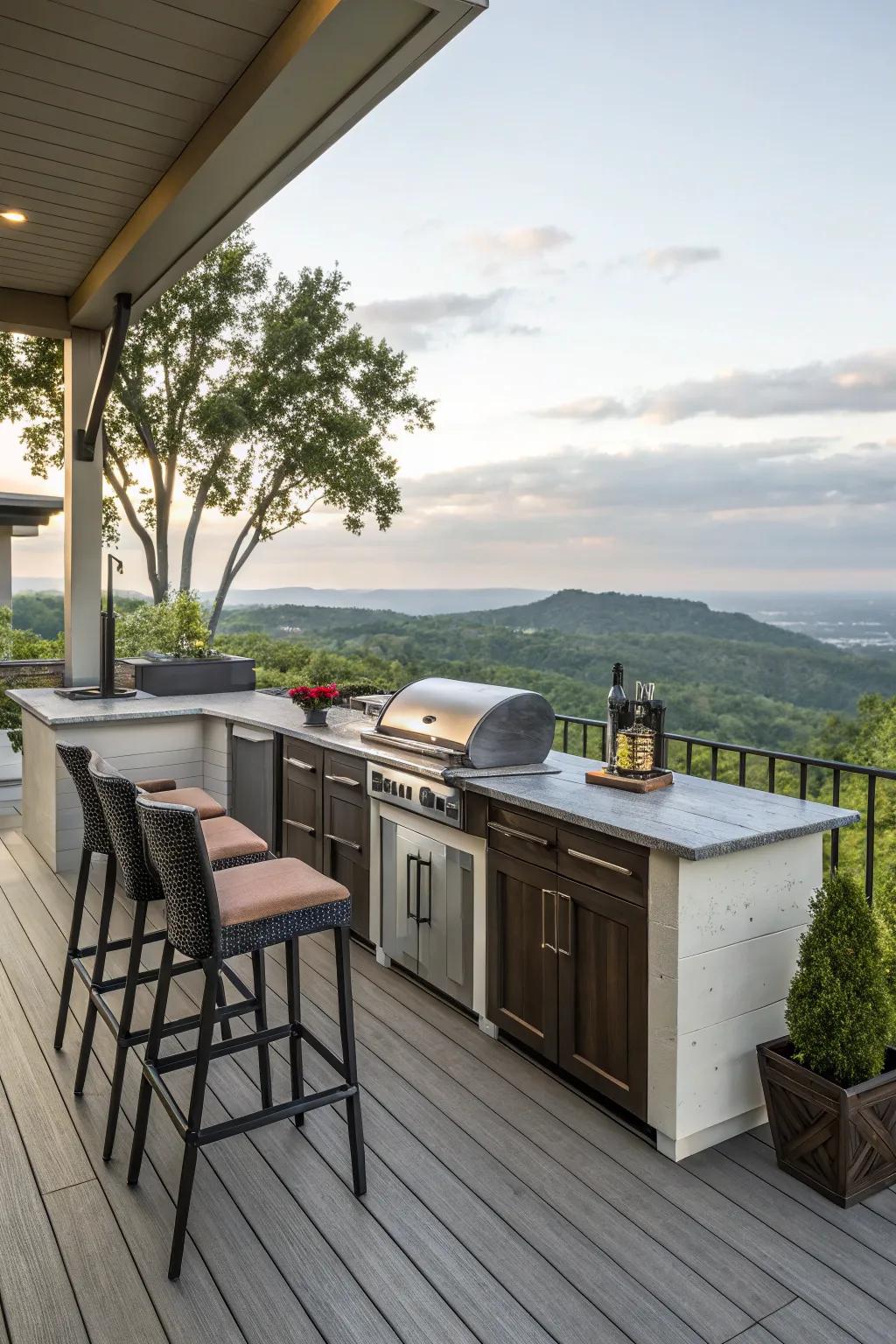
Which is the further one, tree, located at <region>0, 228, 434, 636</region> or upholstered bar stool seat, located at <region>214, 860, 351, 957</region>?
tree, located at <region>0, 228, 434, 636</region>

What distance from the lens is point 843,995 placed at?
2131 millimetres

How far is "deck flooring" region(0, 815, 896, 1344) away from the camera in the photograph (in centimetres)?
172

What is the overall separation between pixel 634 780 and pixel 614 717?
0.25 metres

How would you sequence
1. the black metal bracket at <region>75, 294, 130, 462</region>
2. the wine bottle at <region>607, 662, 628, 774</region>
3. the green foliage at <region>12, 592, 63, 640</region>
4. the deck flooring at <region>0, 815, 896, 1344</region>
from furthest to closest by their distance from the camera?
the green foliage at <region>12, 592, 63, 640</region> < the black metal bracket at <region>75, 294, 130, 462</region> < the wine bottle at <region>607, 662, 628, 774</region> < the deck flooring at <region>0, 815, 896, 1344</region>

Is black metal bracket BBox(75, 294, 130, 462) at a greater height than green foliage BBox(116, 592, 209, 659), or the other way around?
black metal bracket BBox(75, 294, 130, 462)

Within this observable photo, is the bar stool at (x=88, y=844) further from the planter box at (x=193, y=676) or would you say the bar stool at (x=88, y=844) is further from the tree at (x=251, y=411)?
the tree at (x=251, y=411)

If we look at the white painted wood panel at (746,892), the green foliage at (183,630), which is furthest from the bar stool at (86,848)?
the green foliage at (183,630)

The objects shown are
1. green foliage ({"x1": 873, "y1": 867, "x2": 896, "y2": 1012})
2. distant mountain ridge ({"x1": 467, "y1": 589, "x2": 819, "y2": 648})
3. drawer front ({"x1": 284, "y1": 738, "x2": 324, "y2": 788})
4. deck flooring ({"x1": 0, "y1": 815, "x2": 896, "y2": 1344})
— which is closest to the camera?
deck flooring ({"x1": 0, "y1": 815, "x2": 896, "y2": 1344})

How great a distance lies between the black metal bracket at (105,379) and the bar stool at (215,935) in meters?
3.29

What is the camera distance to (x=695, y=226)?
1047 centimetres

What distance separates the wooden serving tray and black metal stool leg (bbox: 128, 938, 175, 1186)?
1.42 metres

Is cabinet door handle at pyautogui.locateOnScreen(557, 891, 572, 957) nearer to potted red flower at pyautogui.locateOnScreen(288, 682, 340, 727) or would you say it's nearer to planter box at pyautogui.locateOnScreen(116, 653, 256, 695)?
potted red flower at pyautogui.locateOnScreen(288, 682, 340, 727)

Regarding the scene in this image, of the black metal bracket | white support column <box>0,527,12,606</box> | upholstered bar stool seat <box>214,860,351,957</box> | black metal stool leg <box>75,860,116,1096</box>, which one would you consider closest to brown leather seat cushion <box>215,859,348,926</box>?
upholstered bar stool seat <box>214,860,351,957</box>

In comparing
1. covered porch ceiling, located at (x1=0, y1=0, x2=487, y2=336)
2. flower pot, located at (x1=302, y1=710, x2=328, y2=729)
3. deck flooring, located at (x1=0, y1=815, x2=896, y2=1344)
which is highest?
covered porch ceiling, located at (x1=0, y1=0, x2=487, y2=336)
